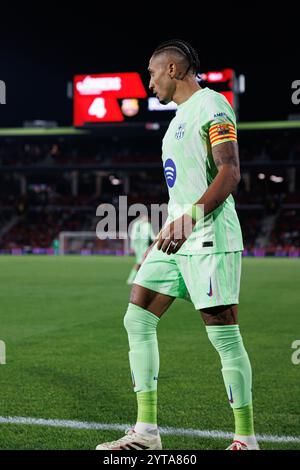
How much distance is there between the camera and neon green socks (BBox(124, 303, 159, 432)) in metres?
4.06

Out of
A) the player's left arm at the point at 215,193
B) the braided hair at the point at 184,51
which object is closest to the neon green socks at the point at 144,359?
the player's left arm at the point at 215,193

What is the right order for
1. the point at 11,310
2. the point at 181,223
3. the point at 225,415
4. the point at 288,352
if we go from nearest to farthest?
the point at 181,223, the point at 225,415, the point at 288,352, the point at 11,310

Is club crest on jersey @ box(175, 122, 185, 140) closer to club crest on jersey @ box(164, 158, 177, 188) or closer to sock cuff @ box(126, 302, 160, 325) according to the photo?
club crest on jersey @ box(164, 158, 177, 188)

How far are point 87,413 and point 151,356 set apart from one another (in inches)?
44.5

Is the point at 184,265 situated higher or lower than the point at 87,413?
higher

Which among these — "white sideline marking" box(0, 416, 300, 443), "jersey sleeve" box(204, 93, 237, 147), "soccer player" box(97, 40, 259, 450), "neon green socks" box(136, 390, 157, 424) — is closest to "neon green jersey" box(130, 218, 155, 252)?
"white sideline marking" box(0, 416, 300, 443)

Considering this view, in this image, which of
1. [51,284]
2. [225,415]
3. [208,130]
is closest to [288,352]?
[225,415]

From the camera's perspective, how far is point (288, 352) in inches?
305

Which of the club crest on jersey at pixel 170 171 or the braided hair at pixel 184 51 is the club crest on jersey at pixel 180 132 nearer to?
the club crest on jersey at pixel 170 171

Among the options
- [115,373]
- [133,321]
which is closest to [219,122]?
[133,321]

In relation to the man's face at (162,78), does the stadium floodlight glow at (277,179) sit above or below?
above

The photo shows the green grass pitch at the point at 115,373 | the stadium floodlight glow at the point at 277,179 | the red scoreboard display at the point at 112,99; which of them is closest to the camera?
the green grass pitch at the point at 115,373

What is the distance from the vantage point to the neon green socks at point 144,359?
406cm

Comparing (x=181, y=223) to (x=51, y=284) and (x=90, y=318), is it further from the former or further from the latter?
(x=51, y=284)
